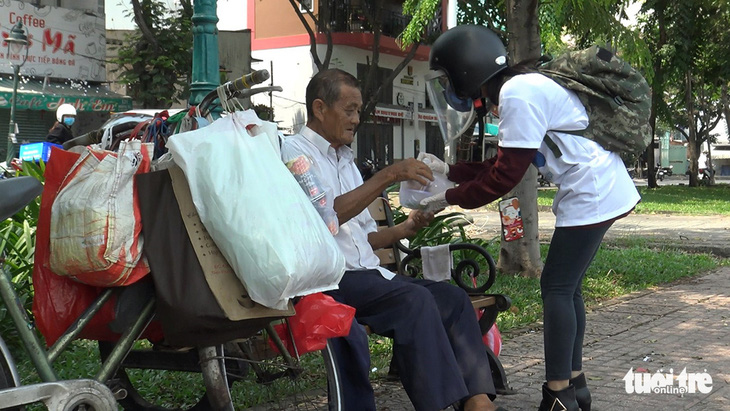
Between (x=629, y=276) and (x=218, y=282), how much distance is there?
6.50 m

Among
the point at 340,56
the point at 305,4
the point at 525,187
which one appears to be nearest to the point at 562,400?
the point at 525,187

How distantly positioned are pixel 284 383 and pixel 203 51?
106 inches

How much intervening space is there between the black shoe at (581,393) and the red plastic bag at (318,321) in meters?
1.38

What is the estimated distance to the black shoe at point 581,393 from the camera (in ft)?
12.8

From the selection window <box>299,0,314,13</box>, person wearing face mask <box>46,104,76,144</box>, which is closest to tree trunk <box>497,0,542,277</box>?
person wearing face mask <box>46,104,76,144</box>

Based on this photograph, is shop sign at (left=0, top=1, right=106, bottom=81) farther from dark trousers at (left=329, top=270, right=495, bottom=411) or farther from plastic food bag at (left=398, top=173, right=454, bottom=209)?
dark trousers at (left=329, top=270, right=495, bottom=411)

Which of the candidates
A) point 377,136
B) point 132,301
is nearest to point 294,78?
point 377,136

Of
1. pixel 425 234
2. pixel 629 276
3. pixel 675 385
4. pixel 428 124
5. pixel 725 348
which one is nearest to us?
pixel 675 385

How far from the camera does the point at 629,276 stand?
8.42m

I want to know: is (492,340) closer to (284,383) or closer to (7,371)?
(284,383)

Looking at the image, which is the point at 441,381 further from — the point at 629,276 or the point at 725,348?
the point at 629,276

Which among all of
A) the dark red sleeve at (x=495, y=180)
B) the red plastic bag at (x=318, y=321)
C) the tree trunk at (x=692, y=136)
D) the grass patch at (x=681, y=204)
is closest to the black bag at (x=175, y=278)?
the red plastic bag at (x=318, y=321)

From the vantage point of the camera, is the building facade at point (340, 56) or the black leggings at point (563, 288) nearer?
the black leggings at point (563, 288)

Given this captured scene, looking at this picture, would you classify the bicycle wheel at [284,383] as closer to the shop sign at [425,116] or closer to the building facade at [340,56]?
the building facade at [340,56]
